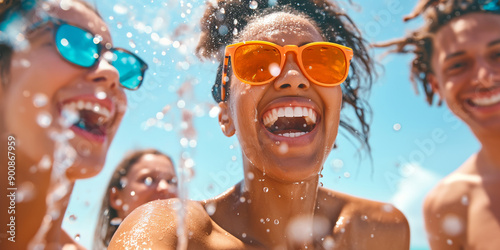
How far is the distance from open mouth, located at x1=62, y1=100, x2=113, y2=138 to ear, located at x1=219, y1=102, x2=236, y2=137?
0.89 meters

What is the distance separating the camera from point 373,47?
3936 millimetres

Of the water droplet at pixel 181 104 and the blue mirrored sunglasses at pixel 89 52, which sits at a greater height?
the blue mirrored sunglasses at pixel 89 52

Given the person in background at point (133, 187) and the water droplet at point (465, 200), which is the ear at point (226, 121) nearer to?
the person in background at point (133, 187)

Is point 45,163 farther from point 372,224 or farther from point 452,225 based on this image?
point 452,225

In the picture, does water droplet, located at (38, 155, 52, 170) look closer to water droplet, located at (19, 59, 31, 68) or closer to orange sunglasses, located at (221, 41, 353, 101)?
water droplet, located at (19, 59, 31, 68)

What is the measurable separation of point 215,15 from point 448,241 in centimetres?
301

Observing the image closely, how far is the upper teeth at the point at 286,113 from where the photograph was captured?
2400 mm

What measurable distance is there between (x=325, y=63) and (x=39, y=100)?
2.01m

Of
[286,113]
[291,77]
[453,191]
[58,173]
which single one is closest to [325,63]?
[291,77]

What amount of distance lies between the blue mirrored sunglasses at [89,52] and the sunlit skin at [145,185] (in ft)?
5.03

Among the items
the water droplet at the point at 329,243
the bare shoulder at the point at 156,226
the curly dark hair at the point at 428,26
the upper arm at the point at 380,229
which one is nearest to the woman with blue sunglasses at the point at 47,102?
the bare shoulder at the point at 156,226

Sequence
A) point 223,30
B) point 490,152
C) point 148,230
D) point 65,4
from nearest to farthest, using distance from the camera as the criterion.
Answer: point 148,230 < point 65,4 < point 223,30 < point 490,152

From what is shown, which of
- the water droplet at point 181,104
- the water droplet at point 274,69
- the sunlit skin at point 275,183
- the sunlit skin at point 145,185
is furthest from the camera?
the sunlit skin at point 145,185

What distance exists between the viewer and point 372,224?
9.40ft
